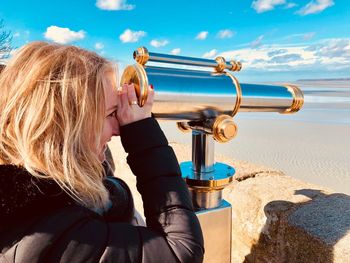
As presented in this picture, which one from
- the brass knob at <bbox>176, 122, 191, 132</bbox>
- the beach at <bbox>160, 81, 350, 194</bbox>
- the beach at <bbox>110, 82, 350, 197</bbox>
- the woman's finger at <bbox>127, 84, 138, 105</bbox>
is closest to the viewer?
the woman's finger at <bbox>127, 84, 138, 105</bbox>

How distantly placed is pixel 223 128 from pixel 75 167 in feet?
0.96

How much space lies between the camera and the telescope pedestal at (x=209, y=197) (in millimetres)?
764

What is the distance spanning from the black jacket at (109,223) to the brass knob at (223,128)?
0.10 m

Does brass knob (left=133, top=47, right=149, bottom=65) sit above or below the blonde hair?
above

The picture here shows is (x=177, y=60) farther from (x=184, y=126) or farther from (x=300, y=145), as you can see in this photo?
(x=300, y=145)

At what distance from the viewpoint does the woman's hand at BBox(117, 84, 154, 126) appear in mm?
675

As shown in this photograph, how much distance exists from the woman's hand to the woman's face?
0.5 inches

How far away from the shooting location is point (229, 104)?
74cm

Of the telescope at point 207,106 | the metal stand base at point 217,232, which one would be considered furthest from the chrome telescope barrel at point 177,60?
the metal stand base at point 217,232

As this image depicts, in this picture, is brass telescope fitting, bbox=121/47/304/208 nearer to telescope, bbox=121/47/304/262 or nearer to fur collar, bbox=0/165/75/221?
telescope, bbox=121/47/304/262

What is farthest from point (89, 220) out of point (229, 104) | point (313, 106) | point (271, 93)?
point (313, 106)

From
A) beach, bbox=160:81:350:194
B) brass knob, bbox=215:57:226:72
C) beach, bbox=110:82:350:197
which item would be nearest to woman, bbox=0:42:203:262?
brass knob, bbox=215:57:226:72

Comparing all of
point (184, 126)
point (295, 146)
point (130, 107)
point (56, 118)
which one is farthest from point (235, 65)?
point (295, 146)

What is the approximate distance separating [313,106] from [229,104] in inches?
434
